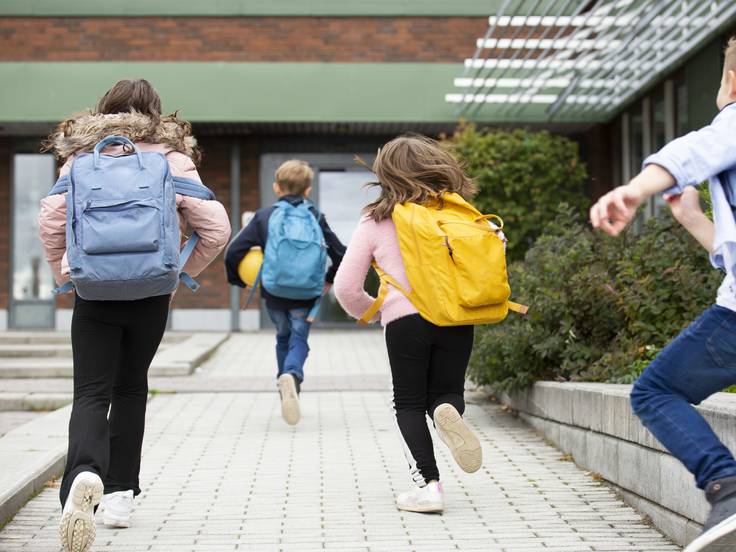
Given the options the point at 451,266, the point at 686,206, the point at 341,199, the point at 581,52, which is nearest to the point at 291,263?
the point at 451,266

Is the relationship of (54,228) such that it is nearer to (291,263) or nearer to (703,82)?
(291,263)

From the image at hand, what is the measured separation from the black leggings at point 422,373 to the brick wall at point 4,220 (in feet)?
54.8


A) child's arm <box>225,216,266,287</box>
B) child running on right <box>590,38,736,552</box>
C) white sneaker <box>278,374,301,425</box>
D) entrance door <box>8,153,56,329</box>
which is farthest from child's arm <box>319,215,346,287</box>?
entrance door <box>8,153,56,329</box>

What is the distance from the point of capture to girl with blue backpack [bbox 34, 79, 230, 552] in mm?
4164

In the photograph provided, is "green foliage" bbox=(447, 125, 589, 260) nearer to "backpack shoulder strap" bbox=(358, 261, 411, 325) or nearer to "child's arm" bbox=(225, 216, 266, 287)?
"child's arm" bbox=(225, 216, 266, 287)

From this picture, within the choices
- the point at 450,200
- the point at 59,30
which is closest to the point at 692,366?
the point at 450,200

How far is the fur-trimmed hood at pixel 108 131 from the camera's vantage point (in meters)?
4.46

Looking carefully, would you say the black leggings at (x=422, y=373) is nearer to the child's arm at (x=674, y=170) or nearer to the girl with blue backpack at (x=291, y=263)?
the child's arm at (x=674, y=170)

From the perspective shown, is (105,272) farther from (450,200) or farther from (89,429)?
(450,200)

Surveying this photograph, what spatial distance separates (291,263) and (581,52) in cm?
923

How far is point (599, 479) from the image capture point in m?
5.84

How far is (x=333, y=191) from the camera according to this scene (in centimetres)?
2041

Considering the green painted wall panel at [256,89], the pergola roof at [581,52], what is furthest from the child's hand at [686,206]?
the green painted wall panel at [256,89]

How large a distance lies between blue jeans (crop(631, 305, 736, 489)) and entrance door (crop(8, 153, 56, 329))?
723 inches
